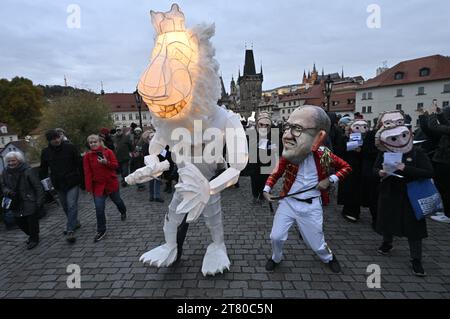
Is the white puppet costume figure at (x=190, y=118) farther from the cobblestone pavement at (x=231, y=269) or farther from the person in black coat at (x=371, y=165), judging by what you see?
the person in black coat at (x=371, y=165)

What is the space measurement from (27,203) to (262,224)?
3.88m

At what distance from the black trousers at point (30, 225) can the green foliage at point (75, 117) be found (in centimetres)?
1371

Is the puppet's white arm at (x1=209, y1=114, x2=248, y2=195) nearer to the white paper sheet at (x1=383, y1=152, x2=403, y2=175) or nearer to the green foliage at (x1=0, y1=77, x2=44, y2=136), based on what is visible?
the white paper sheet at (x1=383, y1=152, x2=403, y2=175)

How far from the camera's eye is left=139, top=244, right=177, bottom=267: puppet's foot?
3.23 metres

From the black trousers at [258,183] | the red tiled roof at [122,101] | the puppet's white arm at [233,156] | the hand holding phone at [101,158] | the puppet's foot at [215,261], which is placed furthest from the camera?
the red tiled roof at [122,101]

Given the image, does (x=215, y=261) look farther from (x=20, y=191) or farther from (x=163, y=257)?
(x=20, y=191)

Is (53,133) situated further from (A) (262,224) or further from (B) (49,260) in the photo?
(A) (262,224)

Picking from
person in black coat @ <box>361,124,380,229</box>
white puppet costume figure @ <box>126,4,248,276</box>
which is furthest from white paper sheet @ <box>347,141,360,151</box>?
white puppet costume figure @ <box>126,4,248,276</box>

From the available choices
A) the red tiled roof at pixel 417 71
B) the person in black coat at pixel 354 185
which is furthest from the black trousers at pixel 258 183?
the red tiled roof at pixel 417 71

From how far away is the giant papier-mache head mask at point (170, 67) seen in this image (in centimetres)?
230

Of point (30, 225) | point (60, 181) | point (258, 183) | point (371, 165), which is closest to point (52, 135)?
point (60, 181)

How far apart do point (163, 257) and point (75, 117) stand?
17.6m

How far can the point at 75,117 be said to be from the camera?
17.7m
